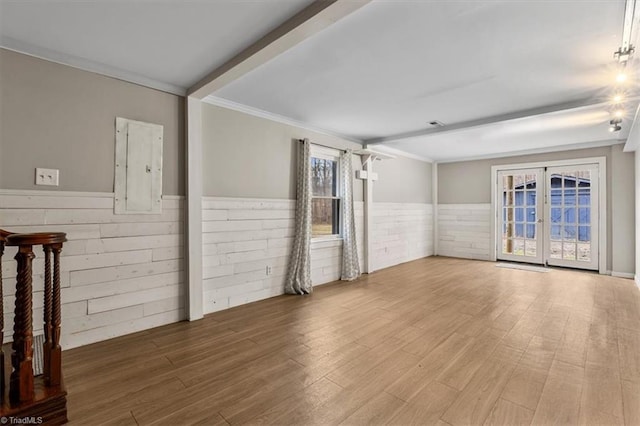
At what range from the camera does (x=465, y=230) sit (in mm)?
7207

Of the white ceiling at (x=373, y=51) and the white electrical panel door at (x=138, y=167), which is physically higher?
the white ceiling at (x=373, y=51)

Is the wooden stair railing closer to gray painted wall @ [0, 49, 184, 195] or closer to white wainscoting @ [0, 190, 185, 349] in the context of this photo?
white wainscoting @ [0, 190, 185, 349]

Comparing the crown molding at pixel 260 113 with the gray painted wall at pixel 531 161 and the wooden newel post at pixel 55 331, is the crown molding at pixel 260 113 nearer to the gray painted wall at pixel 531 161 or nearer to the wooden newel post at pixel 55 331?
the wooden newel post at pixel 55 331

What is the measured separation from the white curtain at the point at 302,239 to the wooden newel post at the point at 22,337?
2818mm

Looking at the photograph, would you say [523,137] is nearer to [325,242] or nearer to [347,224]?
[347,224]

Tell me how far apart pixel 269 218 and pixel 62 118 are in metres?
2.29

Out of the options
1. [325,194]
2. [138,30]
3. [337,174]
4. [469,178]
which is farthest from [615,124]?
[138,30]

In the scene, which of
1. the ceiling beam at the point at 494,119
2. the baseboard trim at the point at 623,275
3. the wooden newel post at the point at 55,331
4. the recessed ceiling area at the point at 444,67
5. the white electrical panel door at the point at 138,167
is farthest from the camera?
the baseboard trim at the point at 623,275

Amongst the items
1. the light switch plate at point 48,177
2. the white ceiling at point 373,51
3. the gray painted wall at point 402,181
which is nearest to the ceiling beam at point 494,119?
the white ceiling at point 373,51

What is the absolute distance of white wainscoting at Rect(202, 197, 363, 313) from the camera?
3453 mm

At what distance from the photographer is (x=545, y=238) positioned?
6.15 m

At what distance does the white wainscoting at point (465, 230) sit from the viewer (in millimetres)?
6891

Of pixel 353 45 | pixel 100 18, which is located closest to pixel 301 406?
pixel 353 45

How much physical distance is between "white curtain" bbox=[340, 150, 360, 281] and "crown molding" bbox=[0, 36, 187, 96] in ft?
8.82
